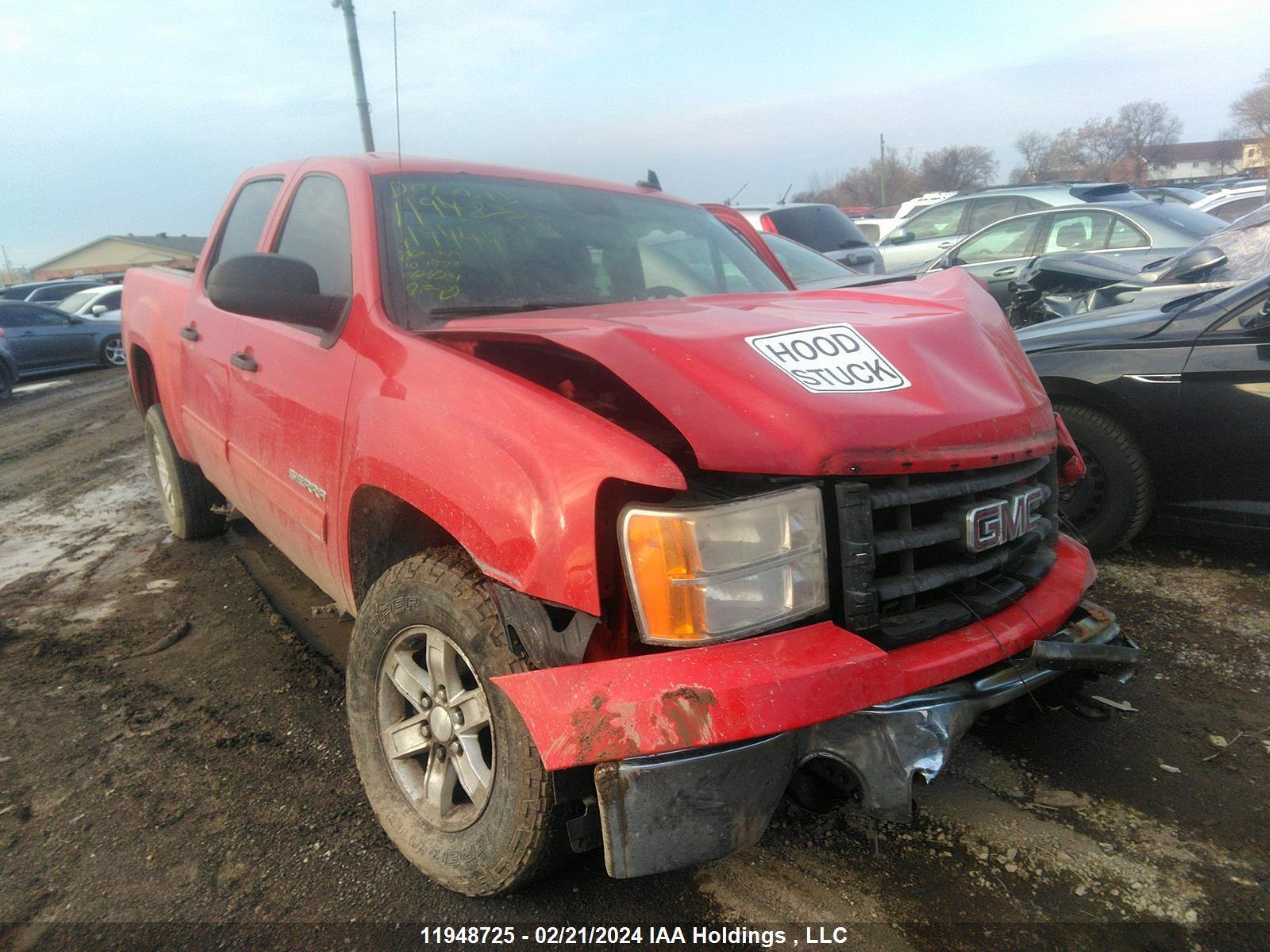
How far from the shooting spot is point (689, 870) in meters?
2.08

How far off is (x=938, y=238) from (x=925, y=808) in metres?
9.69

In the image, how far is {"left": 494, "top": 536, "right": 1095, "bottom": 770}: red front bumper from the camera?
1.48 metres

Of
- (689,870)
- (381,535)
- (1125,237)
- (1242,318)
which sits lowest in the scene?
(689,870)

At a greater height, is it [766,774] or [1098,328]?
[1098,328]

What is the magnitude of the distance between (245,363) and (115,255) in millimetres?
84694

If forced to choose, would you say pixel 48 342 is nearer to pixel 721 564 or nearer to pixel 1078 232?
pixel 1078 232

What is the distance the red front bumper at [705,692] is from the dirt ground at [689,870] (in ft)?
1.79

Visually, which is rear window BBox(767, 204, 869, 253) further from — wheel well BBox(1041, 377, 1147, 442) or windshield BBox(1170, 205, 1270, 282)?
wheel well BBox(1041, 377, 1147, 442)

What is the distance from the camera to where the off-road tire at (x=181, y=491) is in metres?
4.50

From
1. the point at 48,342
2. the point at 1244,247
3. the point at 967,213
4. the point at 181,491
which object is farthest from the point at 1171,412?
the point at 48,342

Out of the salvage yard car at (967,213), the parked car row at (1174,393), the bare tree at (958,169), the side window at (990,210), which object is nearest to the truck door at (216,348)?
the parked car row at (1174,393)

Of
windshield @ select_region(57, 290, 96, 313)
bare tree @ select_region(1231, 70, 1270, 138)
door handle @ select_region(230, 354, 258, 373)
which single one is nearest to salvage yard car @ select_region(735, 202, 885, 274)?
door handle @ select_region(230, 354, 258, 373)

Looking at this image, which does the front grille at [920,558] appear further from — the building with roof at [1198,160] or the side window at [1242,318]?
the building with roof at [1198,160]

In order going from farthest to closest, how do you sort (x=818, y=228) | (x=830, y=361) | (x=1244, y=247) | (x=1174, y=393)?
(x=818, y=228), (x=1244, y=247), (x=1174, y=393), (x=830, y=361)
